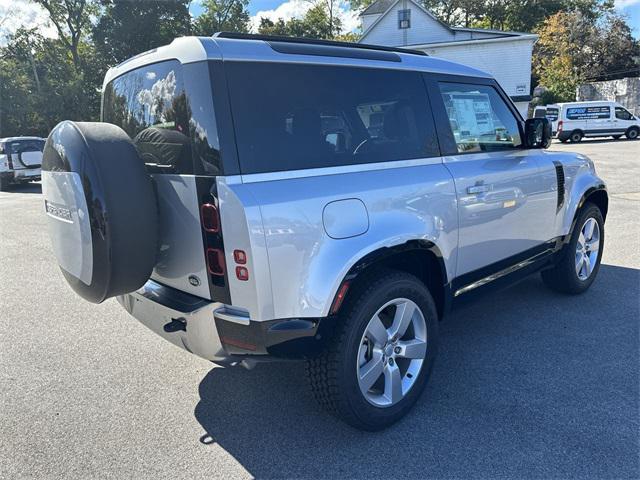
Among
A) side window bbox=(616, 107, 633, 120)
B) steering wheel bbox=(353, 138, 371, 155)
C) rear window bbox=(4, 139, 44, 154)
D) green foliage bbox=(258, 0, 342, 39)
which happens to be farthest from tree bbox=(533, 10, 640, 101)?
steering wheel bbox=(353, 138, 371, 155)

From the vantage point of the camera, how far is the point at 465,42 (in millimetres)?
26812

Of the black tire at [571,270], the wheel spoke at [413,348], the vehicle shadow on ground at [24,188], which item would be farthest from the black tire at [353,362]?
the vehicle shadow on ground at [24,188]

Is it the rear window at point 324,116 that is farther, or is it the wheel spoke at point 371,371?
the wheel spoke at point 371,371

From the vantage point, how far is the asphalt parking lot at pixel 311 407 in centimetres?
249

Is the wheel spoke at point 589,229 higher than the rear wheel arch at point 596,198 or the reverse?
the reverse

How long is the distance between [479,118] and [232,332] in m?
2.41

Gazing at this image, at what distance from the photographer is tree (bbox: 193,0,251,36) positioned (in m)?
41.8

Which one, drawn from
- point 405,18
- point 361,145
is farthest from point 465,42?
point 361,145

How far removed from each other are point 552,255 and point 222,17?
43972 mm

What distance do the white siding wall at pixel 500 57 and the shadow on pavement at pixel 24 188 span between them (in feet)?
66.9

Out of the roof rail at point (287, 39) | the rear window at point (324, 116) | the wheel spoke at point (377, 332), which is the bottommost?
the wheel spoke at point (377, 332)

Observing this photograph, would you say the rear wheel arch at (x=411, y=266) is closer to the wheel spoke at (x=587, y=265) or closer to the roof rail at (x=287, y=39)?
the roof rail at (x=287, y=39)

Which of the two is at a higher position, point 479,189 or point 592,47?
point 592,47

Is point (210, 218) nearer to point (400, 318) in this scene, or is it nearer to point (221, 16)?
point (400, 318)
